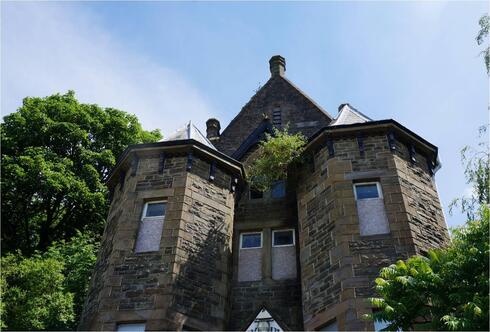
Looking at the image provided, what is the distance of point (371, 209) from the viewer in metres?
12.9

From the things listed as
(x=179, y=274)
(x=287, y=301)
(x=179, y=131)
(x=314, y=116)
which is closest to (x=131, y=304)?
(x=179, y=274)

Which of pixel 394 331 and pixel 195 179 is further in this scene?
pixel 195 179

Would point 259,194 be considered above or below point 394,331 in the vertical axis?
above

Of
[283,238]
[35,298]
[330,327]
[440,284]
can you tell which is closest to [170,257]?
[283,238]

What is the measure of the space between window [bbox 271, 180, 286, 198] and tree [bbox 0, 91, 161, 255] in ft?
32.0

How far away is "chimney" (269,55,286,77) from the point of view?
23422 millimetres

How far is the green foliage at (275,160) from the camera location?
49.5 ft

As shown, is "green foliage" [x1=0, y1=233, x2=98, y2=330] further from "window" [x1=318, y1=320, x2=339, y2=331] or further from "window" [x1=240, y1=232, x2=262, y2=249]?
"window" [x1=318, y1=320, x2=339, y2=331]

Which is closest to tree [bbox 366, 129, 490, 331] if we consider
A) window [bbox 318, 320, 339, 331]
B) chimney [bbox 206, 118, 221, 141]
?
window [bbox 318, 320, 339, 331]

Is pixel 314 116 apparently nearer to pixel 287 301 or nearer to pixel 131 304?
pixel 287 301

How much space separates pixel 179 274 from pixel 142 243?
1550mm

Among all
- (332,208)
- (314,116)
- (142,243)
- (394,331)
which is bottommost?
(394,331)

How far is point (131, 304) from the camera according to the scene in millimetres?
11766

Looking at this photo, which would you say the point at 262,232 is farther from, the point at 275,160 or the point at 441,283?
the point at 441,283
